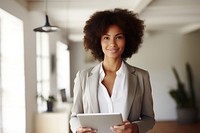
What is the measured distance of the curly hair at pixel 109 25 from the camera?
4.96 ft

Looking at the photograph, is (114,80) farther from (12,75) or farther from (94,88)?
(12,75)

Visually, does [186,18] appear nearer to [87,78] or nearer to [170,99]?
[170,99]

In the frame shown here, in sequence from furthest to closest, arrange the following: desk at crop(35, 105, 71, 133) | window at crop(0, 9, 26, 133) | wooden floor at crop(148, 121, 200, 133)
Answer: wooden floor at crop(148, 121, 200, 133) → desk at crop(35, 105, 71, 133) → window at crop(0, 9, 26, 133)

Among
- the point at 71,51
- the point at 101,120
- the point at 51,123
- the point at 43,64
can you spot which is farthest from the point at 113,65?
the point at 71,51

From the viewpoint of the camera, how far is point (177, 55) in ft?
30.6

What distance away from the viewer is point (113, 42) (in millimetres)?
1467

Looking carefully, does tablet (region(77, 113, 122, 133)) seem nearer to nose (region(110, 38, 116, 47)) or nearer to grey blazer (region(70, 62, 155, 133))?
grey blazer (region(70, 62, 155, 133))

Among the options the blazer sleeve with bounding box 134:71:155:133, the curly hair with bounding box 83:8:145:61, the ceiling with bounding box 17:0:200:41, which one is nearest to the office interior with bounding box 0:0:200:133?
the ceiling with bounding box 17:0:200:41

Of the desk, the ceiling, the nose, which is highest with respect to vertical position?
the ceiling

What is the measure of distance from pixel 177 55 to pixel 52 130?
5.69m

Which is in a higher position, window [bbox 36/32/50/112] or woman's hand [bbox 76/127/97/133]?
window [bbox 36/32/50/112]

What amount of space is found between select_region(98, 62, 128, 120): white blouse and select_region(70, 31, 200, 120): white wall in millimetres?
7803

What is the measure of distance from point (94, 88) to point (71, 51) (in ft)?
27.4

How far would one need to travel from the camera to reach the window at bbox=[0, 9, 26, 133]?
4105 millimetres
